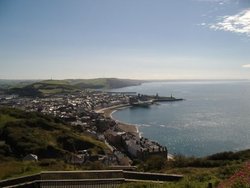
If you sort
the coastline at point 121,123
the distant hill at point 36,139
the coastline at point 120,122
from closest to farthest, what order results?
the distant hill at point 36,139, the coastline at point 121,123, the coastline at point 120,122

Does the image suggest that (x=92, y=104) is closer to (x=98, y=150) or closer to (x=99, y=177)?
(x=98, y=150)

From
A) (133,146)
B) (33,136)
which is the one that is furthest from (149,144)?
(33,136)

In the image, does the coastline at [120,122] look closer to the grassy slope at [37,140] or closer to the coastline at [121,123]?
the coastline at [121,123]

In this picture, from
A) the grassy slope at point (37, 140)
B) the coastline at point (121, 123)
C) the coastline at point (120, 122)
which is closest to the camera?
the grassy slope at point (37, 140)

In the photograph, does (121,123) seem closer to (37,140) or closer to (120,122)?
(120,122)

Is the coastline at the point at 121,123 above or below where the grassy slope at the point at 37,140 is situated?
below

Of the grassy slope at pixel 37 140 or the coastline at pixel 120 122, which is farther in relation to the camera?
the coastline at pixel 120 122

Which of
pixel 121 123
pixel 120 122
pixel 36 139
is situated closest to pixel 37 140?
pixel 36 139

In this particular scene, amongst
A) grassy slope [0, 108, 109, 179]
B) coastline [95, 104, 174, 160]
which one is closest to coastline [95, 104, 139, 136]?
coastline [95, 104, 174, 160]

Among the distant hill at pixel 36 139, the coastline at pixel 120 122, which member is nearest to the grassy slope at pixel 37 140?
the distant hill at pixel 36 139
